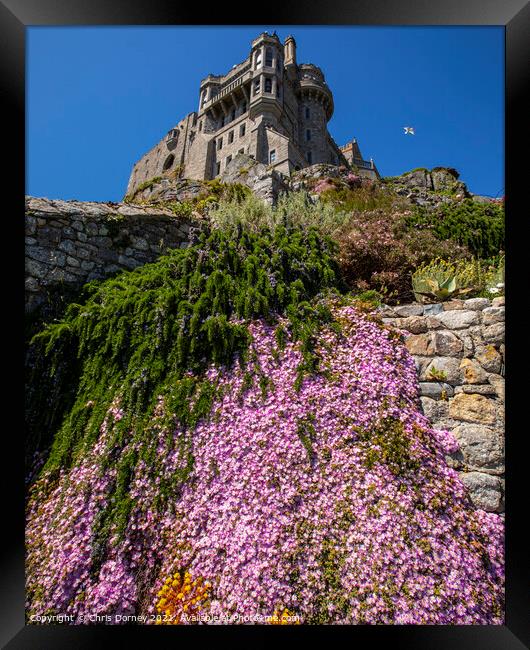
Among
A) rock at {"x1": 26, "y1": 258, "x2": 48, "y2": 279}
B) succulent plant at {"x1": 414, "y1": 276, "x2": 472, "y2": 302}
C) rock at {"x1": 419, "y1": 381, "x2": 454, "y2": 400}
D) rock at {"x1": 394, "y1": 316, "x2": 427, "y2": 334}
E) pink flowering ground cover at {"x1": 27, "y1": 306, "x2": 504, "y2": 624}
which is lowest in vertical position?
Answer: pink flowering ground cover at {"x1": 27, "y1": 306, "x2": 504, "y2": 624}

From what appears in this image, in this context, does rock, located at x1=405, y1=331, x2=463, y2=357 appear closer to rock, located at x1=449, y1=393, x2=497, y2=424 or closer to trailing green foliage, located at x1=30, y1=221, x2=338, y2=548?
rock, located at x1=449, y1=393, x2=497, y2=424

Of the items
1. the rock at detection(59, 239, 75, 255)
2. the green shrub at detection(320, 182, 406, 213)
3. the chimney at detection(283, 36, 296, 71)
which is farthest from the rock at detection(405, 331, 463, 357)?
the chimney at detection(283, 36, 296, 71)

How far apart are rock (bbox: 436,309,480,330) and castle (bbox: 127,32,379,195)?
80.9 feet

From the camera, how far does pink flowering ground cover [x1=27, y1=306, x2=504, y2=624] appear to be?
2150mm

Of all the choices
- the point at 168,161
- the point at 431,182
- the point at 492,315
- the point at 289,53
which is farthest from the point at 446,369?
the point at 289,53

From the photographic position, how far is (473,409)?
2.86m

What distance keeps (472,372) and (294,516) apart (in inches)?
80.5

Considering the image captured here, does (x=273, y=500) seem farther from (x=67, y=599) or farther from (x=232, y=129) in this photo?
(x=232, y=129)

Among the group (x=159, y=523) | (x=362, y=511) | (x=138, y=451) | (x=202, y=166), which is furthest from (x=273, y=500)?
(x=202, y=166)

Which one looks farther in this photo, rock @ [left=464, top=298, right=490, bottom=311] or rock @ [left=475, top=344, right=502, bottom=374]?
rock @ [left=464, top=298, right=490, bottom=311]

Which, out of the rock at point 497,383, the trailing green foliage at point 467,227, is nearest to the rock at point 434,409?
the rock at point 497,383

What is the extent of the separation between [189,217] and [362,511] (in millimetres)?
5551

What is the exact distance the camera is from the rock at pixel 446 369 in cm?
308

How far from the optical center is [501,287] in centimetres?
361
